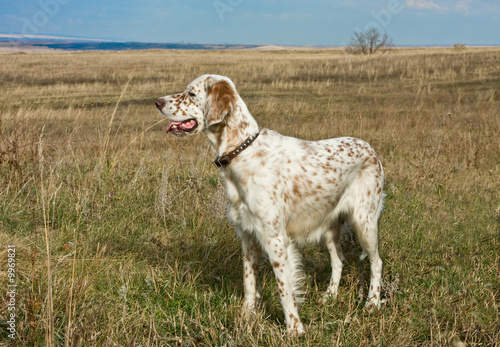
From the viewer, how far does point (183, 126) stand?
3.39 metres

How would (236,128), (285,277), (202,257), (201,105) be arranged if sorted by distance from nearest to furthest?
1. (285,277)
2. (236,128)
3. (201,105)
4. (202,257)

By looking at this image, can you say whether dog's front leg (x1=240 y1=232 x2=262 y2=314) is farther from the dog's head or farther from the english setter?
the dog's head

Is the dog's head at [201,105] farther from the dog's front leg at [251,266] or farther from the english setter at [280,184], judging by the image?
the dog's front leg at [251,266]

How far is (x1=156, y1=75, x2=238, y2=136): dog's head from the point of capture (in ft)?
10.3

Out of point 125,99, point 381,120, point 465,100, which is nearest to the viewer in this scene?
point 381,120

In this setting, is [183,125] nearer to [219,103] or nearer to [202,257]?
[219,103]

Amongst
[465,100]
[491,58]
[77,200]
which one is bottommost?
[77,200]

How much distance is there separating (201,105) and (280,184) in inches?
31.8

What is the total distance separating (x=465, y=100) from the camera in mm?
13609

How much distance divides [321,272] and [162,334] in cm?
160

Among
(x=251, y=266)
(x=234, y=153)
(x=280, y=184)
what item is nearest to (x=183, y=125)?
(x=234, y=153)

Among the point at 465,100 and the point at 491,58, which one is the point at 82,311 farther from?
the point at 491,58

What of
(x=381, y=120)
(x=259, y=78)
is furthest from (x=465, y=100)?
(x=259, y=78)

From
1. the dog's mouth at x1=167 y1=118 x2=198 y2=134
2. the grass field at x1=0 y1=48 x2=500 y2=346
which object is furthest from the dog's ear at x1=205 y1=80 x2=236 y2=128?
the grass field at x1=0 y1=48 x2=500 y2=346
